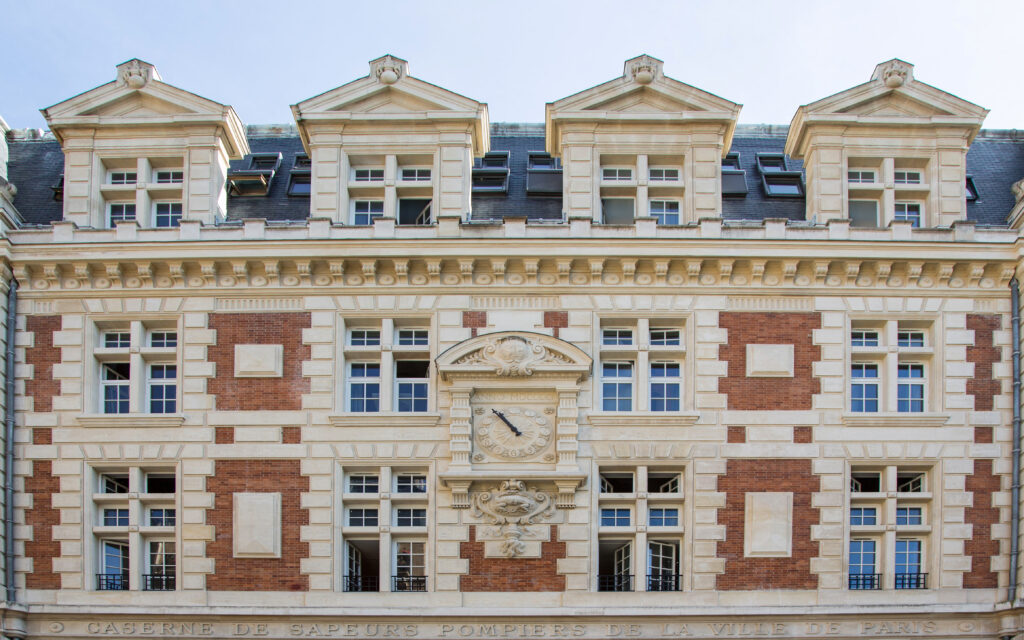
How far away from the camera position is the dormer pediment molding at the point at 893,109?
827 inches

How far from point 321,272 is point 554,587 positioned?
21.4ft

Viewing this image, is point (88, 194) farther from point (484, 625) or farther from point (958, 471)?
point (958, 471)

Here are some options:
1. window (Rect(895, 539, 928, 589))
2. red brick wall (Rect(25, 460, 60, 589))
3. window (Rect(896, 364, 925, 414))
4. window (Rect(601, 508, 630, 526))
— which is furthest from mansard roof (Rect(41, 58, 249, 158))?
window (Rect(895, 539, 928, 589))

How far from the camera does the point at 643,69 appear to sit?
21.1 m

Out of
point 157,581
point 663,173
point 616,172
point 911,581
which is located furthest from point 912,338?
point 157,581

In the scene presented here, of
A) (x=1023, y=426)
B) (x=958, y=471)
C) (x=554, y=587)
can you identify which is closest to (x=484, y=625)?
(x=554, y=587)

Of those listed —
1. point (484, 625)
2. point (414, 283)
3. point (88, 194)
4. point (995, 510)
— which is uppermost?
point (88, 194)

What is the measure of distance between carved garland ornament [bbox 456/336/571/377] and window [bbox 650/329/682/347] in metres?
1.70

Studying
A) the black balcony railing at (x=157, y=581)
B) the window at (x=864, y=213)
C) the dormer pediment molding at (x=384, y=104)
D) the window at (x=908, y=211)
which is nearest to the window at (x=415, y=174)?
the dormer pediment molding at (x=384, y=104)

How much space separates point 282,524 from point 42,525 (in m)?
3.96

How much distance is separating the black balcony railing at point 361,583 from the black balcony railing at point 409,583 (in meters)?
0.29

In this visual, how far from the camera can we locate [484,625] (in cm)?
1848

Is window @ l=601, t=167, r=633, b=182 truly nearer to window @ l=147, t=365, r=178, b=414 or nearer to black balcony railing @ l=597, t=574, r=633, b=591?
black balcony railing @ l=597, t=574, r=633, b=591

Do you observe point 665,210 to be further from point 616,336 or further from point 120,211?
point 120,211
